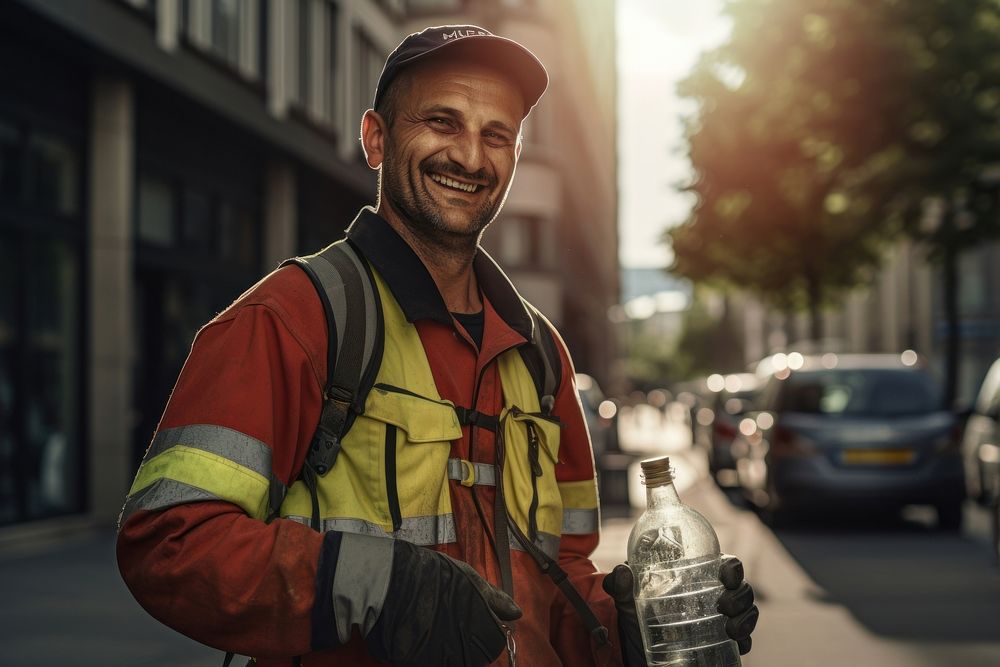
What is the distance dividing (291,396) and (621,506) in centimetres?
1557

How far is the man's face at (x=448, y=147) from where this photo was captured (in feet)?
8.08

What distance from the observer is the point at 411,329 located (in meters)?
2.32

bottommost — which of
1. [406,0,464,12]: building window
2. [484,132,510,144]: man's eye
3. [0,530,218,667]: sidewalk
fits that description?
[0,530,218,667]: sidewalk

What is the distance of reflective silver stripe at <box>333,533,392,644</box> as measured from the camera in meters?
1.92

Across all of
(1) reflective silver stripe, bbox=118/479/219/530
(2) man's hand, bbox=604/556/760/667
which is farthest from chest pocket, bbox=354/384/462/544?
(2) man's hand, bbox=604/556/760/667

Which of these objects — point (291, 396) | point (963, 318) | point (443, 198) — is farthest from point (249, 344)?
point (963, 318)

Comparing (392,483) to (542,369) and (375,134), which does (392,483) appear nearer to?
(542,369)

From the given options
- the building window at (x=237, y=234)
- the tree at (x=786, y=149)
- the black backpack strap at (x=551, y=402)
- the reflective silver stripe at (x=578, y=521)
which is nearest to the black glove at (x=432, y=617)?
the black backpack strap at (x=551, y=402)

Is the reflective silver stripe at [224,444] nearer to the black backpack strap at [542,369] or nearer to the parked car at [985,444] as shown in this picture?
the black backpack strap at [542,369]

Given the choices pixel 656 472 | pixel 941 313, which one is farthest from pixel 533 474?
pixel 941 313

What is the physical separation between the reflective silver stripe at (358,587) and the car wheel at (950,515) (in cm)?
1290

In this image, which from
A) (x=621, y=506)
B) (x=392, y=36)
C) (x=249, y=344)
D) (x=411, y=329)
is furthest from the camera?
(x=392, y=36)

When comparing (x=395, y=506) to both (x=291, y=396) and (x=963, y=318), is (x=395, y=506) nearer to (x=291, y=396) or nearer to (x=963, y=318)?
(x=291, y=396)

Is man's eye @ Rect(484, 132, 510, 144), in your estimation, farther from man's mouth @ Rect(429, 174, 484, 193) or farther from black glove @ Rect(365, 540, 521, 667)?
black glove @ Rect(365, 540, 521, 667)
